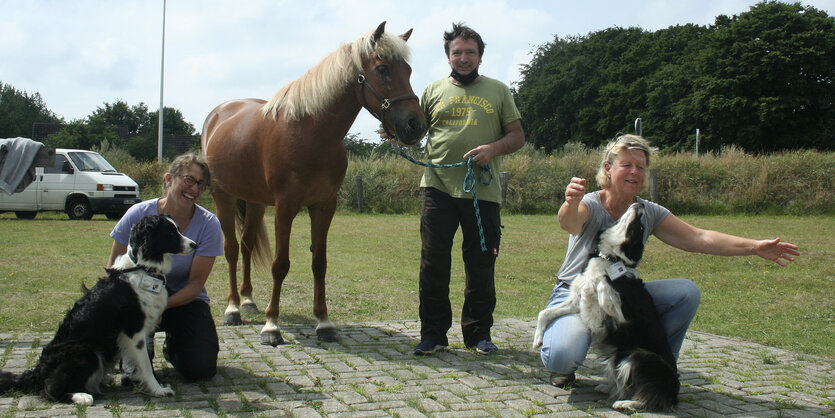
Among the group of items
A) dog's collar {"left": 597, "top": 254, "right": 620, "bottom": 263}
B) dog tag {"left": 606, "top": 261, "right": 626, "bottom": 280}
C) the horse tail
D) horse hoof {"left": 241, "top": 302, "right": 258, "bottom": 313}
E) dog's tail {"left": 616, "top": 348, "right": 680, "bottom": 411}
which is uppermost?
dog's collar {"left": 597, "top": 254, "right": 620, "bottom": 263}

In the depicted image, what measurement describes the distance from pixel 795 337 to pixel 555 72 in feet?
188

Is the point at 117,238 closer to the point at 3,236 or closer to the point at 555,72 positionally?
the point at 3,236

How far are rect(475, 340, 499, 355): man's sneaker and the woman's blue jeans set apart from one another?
1036 millimetres

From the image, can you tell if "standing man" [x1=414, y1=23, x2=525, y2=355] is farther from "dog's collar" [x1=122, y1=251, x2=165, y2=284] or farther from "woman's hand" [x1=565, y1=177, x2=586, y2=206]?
"dog's collar" [x1=122, y1=251, x2=165, y2=284]

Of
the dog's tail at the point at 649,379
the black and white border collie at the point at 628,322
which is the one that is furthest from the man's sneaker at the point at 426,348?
the dog's tail at the point at 649,379

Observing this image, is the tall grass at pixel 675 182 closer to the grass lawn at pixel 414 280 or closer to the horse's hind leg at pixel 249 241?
the grass lawn at pixel 414 280

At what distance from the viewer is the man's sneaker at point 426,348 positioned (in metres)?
4.98

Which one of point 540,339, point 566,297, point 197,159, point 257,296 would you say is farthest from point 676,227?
point 257,296

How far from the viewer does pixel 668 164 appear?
75.3 ft

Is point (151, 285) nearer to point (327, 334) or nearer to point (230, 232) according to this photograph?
point (327, 334)

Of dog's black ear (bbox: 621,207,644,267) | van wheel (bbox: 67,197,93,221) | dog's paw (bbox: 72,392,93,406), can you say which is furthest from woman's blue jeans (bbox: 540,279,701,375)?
van wheel (bbox: 67,197,93,221)

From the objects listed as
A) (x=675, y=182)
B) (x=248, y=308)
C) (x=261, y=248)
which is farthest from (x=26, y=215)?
(x=675, y=182)

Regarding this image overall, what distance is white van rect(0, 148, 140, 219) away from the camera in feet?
63.5

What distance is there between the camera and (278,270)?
5641 millimetres
